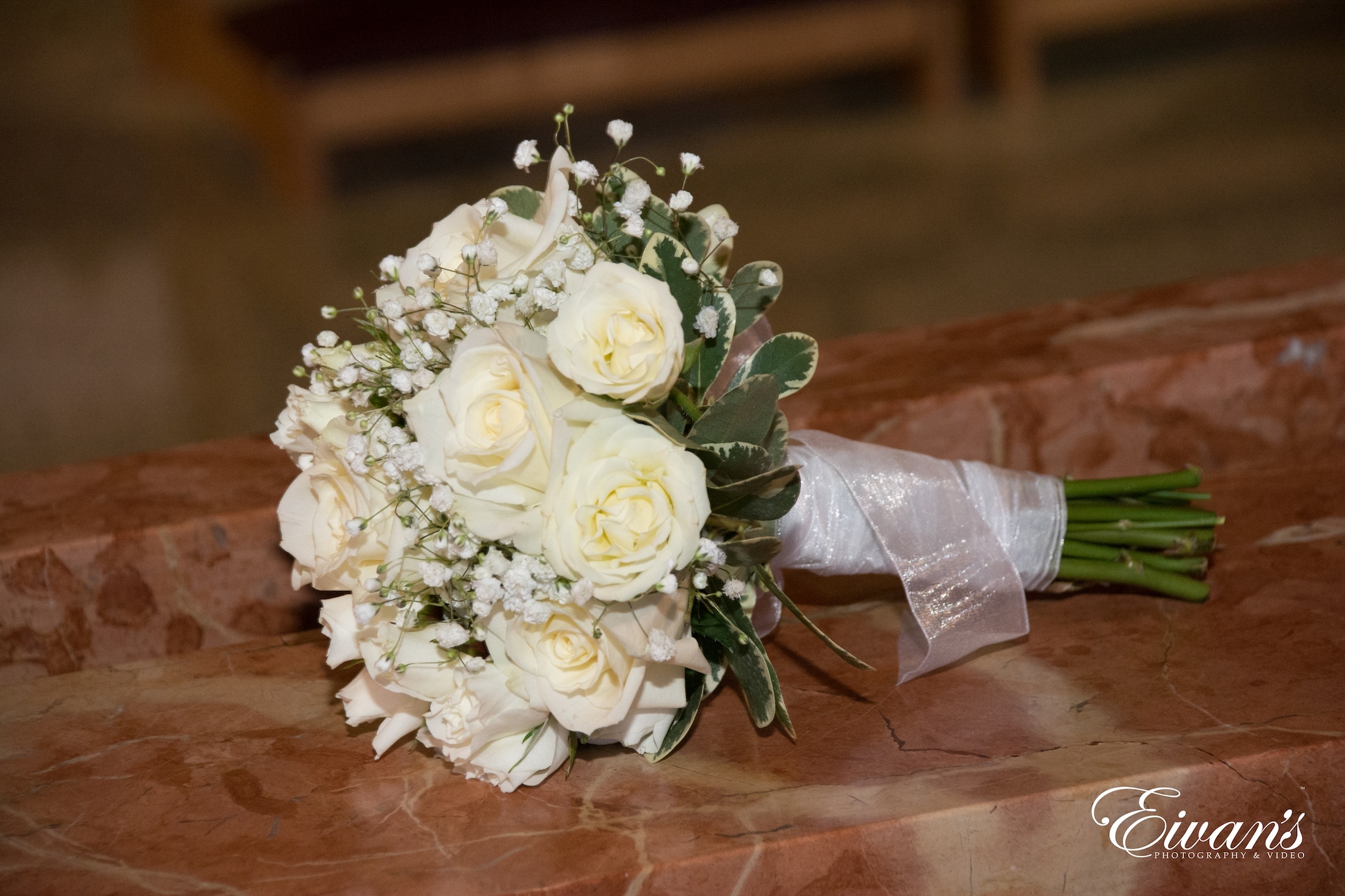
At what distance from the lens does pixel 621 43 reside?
452cm

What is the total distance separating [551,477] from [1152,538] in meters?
0.71

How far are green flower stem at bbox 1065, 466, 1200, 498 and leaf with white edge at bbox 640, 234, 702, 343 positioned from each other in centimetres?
51

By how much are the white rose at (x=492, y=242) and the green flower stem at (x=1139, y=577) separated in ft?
2.13

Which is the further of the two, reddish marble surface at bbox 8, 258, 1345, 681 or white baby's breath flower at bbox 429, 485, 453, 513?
reddish marble surface at bbox 8, 258, 1345, 681

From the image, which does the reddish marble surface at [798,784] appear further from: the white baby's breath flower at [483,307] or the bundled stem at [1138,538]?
the white baby's breath flower at [483,307]

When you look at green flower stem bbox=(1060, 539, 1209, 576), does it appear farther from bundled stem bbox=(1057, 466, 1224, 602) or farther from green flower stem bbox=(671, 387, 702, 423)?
green flower stem bbox=(671, 387, 702, 423)

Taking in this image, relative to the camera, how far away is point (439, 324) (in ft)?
3.12

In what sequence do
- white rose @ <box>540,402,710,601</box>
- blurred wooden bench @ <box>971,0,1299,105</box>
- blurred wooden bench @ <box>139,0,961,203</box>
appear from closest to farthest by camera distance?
white rose @ <box>540,402,710,601</box> → blurred wooden bench @ <box>139,0,961,203</box> → blurred wooden bench @ <box>971,0,1299,105</box>

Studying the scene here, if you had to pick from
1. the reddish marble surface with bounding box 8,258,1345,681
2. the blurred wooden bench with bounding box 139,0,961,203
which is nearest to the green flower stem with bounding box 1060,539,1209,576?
the reddish marble surface with bounding box 8,258,1345,681

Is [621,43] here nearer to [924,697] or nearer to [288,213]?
[288,213]

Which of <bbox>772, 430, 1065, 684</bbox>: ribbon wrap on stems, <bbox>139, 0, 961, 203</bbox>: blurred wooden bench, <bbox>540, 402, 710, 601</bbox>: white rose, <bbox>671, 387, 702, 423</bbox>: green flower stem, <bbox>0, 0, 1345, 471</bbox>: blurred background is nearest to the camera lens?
<bbox>540, 402, 710, 601</bbox>: white rose

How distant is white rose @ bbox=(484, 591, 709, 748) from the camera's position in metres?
0.92

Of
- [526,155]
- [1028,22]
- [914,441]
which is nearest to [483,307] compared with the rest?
[526,155]

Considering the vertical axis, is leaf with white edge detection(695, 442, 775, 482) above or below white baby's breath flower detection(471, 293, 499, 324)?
below
